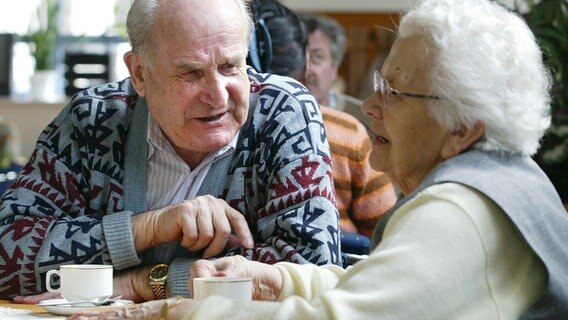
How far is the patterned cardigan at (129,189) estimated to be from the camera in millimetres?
2135

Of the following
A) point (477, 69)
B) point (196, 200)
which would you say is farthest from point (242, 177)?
point (477, 69)

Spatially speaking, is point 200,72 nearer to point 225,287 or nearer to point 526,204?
point 225,287

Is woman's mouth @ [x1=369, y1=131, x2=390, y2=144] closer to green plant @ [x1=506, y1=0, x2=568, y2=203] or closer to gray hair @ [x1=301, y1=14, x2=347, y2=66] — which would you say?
green plant @ [x1=506, y1=0, x2=568, y2=203]

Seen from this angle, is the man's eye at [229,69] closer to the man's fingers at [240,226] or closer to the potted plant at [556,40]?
the man's fingers at [240,226]

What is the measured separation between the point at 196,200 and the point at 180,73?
275 millimetres

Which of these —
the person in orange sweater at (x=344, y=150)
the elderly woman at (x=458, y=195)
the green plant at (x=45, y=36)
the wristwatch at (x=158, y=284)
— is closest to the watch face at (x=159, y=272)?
the wristwatch at (x=158, y=284)

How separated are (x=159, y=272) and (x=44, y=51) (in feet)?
22.0

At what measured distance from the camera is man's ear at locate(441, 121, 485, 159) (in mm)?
1604

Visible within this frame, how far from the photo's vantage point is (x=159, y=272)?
83.7 inches

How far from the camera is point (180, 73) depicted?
2215 millimetres

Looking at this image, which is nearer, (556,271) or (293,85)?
(556,271)

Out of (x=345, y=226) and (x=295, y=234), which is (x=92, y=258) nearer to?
(x=295, y=234)

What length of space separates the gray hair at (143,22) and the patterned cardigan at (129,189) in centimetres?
14

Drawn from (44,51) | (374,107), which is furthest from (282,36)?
(44,51)
